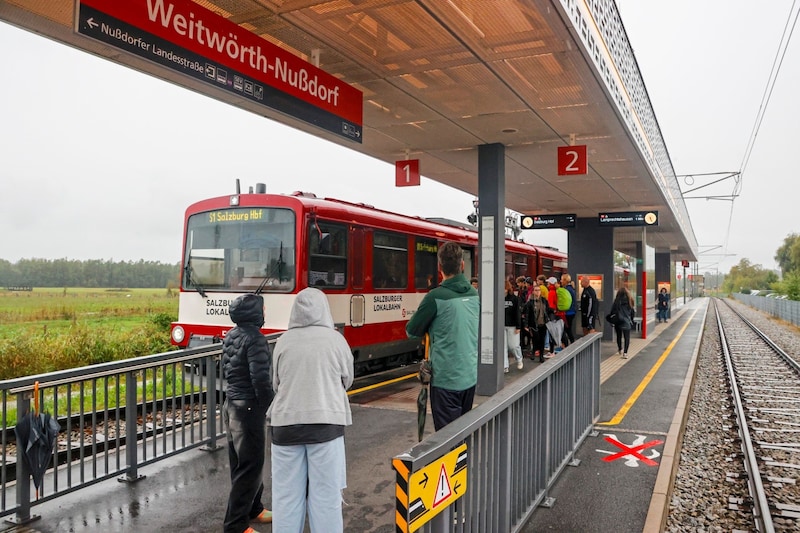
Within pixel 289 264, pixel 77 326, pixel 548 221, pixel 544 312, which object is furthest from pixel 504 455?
pixel 548 221

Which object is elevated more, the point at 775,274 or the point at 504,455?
the point at 775,274

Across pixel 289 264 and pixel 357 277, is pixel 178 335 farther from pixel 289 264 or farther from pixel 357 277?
pixel 357 277

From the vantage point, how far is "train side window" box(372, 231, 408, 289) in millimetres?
10539

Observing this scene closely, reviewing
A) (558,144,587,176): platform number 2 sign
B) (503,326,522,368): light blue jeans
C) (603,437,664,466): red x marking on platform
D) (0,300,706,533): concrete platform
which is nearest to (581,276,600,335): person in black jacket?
(503,326,522,368): light blue jeans

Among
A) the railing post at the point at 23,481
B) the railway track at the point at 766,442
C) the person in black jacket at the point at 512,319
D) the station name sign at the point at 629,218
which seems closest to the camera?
the railing post at the point at 23,481

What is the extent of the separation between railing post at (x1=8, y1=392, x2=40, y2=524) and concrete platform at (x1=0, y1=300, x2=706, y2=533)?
0.08 metres

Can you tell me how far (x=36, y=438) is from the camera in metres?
4.10

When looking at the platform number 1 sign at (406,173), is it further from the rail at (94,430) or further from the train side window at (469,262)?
the train side window at (469,262)

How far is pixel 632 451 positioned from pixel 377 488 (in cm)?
292

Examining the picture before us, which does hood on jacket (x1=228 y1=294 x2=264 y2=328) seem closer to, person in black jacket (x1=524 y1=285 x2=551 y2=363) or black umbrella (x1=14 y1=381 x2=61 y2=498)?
black umbrella (x1=14 y1=381 x2=61 y2=498)

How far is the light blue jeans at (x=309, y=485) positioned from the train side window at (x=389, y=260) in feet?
23.3

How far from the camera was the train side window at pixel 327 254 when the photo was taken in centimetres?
906

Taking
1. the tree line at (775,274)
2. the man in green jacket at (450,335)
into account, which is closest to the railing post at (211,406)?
the man in green jacket at (450,335)

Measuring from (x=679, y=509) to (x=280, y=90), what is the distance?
5104 millimetres
